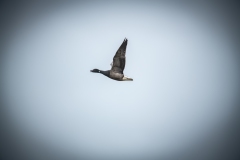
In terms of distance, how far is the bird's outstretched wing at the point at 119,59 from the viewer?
33.2 ft

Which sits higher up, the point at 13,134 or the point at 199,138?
the point at 199,138

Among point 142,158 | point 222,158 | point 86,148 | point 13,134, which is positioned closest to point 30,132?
point 13,134

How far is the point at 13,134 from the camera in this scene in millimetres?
36406

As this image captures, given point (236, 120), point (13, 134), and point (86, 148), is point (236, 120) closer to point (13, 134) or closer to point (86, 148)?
point (86, 148)

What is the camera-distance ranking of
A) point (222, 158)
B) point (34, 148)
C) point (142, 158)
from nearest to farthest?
point (222, 158), point (34, 148), point (142, 158)

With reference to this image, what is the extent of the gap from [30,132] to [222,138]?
38.5 metres

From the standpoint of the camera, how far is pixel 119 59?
10.4 metres

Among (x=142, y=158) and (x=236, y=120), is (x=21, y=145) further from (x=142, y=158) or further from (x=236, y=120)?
(x=236, y=120)

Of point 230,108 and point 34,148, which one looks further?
point 230,108

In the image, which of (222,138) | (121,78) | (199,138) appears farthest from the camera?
(199,138)

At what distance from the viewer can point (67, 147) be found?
44438 mm

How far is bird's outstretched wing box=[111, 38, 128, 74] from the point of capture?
10.1m

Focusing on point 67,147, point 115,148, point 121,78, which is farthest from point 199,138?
point 121,78

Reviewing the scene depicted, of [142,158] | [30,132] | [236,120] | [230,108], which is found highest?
[230,108]
